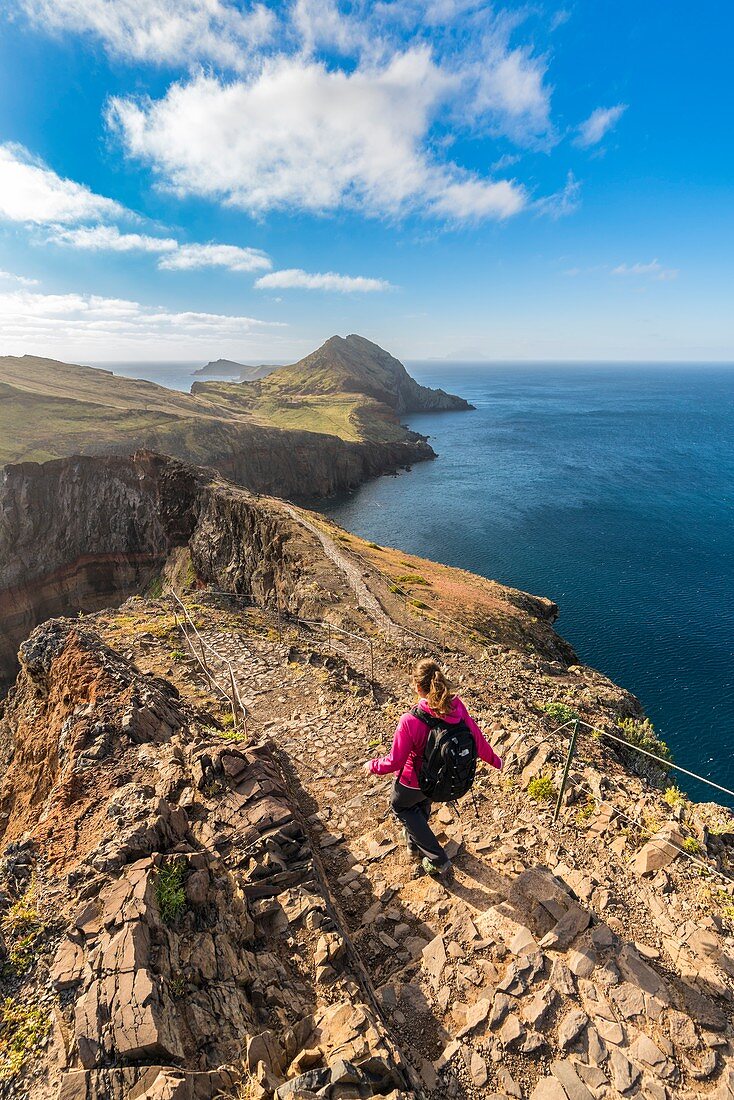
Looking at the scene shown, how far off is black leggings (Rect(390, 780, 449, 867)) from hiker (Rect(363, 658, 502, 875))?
93 millimetres

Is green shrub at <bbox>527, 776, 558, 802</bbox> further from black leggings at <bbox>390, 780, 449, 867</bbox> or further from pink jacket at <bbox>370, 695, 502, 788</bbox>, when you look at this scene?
pink jacket at <bbox>370, 695, 502, 788</bbox>

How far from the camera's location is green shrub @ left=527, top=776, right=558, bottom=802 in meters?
9.00

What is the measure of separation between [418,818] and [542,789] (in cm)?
284

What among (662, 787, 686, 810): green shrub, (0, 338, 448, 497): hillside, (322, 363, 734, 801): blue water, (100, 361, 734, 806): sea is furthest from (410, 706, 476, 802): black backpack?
(0, 338, 448, 497): hillside

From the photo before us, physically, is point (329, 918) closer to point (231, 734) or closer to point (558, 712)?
point (231, 734)

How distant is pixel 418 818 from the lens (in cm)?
771

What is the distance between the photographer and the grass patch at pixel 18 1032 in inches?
176

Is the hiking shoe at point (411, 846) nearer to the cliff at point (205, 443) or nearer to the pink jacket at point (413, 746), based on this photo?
the pink jacket at point (413, 746)

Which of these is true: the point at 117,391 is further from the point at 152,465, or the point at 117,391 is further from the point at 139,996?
the point at 139,996

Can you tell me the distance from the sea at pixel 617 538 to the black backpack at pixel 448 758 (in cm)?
3308

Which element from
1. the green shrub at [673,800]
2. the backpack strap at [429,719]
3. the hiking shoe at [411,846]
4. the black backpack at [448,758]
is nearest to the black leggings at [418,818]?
the hiking shoe at [411,846]

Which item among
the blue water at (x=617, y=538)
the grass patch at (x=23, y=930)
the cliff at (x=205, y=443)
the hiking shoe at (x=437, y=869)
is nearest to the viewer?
the grass patch at (x=23, y=930)

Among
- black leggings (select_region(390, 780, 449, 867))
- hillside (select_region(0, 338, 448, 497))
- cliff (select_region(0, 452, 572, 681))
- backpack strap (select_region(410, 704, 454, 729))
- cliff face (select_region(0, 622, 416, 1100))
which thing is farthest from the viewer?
hillside (select_region(0, 338, 448, 497))

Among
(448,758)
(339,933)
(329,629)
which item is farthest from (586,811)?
(329,629)
